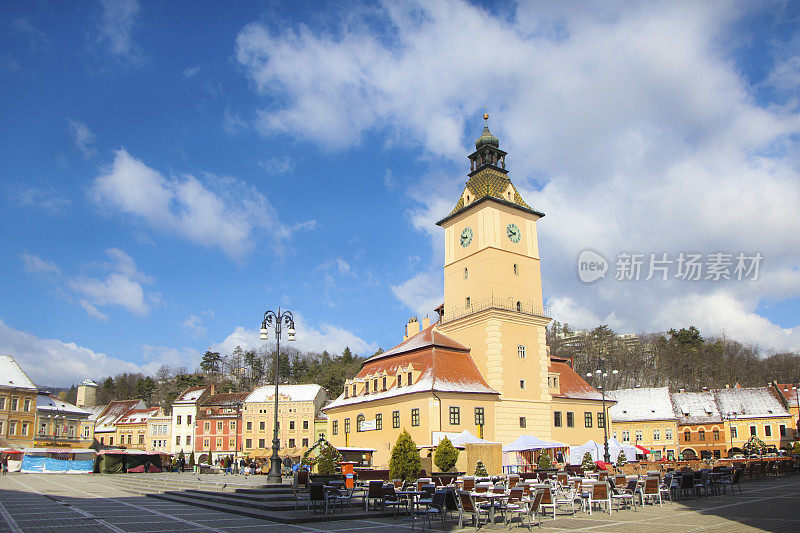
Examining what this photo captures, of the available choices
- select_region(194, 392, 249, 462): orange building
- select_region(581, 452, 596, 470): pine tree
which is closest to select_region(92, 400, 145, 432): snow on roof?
select_region(194, 392, 249, 462): orange building

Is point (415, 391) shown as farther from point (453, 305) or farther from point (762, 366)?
point (762, 366)

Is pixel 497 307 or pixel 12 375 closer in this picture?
pixel 497 307

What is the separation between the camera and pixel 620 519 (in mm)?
16547

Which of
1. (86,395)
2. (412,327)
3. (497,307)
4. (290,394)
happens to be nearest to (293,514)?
(497,307)

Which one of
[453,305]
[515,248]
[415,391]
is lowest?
[415,391]

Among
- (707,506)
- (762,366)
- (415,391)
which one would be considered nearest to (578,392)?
(415,391)

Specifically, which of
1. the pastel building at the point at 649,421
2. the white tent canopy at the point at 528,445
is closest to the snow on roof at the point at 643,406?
the pastel building at the point at 649,421

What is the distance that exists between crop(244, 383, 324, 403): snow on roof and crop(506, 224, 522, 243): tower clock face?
118 feet

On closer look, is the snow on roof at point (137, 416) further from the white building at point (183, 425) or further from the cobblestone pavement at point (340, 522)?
the cobblestone pavement at point (340, 522)

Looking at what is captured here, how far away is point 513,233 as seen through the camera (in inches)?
1858

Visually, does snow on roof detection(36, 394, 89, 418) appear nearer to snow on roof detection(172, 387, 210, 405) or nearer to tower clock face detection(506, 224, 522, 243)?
snow on roof detection(172, 387, 210, 405)

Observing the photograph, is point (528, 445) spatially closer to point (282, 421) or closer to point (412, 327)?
point (412, 327)

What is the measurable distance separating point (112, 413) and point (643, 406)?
7484 centimetres

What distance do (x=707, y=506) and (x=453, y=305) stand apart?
29612 mm
